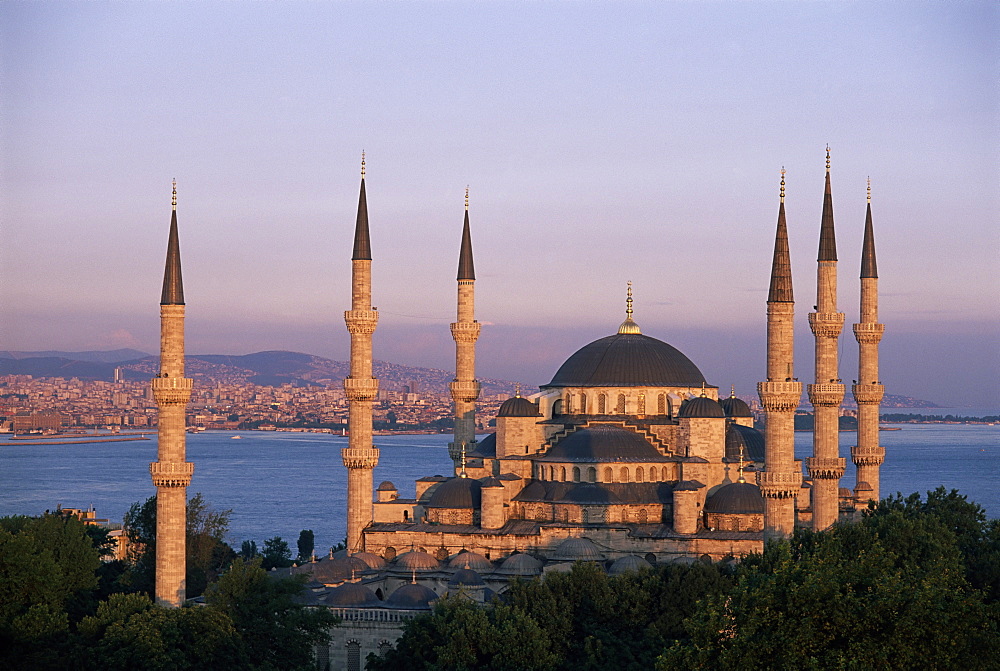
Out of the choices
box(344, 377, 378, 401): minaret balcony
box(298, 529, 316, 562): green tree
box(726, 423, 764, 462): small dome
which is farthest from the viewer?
box(298, 529, 316, 562): green tree

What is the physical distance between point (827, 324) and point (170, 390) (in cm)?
1567

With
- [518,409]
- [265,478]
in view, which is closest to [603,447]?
[518,409]

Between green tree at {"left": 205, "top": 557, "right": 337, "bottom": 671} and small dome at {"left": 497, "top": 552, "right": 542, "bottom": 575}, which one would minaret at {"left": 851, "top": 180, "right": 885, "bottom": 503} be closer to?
small dome at {"left": 497, "top": 552, "right": 542, "bottom": 575}

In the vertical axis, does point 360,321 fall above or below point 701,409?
above

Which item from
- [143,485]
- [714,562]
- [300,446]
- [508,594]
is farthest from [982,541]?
[300,446]

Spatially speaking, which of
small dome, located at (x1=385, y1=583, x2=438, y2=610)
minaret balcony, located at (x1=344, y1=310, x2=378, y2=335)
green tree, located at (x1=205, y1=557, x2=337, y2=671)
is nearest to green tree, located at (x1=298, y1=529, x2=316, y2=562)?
minaret balcony, located at (x1=344, y1=310, x2=378, y2=335)

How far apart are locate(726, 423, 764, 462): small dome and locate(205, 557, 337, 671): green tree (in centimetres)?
1516

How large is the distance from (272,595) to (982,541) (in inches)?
605

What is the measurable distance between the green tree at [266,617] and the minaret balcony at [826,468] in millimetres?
12644

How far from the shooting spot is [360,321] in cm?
3759

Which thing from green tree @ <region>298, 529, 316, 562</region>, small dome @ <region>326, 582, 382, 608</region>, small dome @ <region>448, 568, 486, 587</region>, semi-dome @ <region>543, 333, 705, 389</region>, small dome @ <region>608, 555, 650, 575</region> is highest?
semi-dome @ <region>543, 333, 705, 389</region>

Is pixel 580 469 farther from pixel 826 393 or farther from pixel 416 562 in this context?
pixel 826 393

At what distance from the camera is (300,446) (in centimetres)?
19150

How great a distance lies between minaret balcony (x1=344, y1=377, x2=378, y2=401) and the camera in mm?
37094
